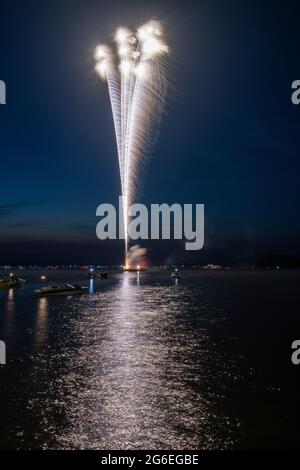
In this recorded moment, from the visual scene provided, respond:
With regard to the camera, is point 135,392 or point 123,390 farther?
point 123,390

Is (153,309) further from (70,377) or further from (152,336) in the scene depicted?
(70,377)

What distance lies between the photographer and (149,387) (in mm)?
26672

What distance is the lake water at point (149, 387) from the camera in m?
19.4

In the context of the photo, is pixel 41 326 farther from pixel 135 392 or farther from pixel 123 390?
pixel 135 392

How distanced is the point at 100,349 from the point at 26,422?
17332 millimetres

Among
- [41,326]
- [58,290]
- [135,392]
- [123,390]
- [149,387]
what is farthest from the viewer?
[58,290]

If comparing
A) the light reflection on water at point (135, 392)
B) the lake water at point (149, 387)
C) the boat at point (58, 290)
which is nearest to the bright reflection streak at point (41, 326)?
the lake water at point (149, 387)

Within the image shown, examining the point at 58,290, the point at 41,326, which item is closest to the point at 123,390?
the point at 41,326

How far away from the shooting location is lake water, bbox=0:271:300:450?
19438 millimetres

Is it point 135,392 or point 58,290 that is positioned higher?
point 135,392

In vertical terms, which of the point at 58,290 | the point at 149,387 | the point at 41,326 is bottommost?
the point at 58,290

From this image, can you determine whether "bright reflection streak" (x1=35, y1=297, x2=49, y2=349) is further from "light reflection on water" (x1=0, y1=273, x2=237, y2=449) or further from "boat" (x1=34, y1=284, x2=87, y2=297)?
"boat" (x1=34, y1=284, x2=87, y2=297)

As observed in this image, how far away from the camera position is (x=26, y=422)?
68.1ft
